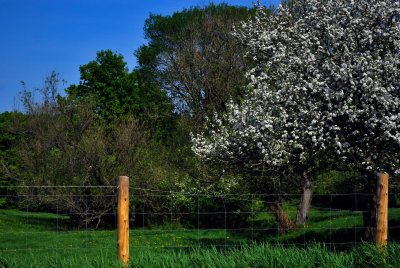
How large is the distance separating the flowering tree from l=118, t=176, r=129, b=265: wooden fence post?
5601mm

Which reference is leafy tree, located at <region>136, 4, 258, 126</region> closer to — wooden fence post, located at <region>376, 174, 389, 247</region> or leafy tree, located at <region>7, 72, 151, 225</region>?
leafy tree, located at <region>7, 72, 151, 225</region>

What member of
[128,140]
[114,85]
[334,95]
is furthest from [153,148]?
[114,85]

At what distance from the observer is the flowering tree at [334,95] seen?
35.3ft

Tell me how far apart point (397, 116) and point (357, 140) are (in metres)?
1.29

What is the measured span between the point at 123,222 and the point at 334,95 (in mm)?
6883

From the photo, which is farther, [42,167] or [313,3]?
[42,167]

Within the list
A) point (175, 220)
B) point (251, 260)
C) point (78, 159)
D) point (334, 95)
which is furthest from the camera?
point (175, 220)

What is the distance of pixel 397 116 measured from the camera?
1045 cm

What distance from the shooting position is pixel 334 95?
1099 cm

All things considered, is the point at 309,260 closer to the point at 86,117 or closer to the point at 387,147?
the point at 387,147

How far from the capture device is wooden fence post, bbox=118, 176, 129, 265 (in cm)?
695

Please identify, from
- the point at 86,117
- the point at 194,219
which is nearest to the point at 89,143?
the point at 86,117

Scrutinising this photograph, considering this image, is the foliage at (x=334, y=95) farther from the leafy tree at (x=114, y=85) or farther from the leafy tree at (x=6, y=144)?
the leafy tree at (x=114, y=85)

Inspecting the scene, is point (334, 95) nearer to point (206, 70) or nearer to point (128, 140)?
point (206, 70)
